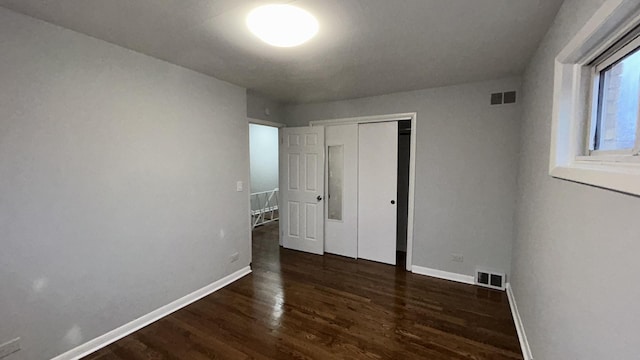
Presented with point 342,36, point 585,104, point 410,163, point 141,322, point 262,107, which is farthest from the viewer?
point 262,107

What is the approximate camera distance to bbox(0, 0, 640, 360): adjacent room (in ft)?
4.09

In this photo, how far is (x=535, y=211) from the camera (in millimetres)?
1910

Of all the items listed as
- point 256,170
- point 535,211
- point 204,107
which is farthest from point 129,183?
point 256,170

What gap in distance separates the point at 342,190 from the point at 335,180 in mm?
195

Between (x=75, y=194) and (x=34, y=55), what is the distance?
928mm

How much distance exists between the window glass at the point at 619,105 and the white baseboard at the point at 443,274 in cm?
231

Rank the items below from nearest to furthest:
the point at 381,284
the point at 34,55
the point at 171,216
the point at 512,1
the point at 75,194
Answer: the point at 512,1
the point at 34,55
the point at 75,194
the point at 171,216
the point at 381,284

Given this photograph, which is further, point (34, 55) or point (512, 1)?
point (34, 55)

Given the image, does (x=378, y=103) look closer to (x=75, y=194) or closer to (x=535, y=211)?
(x=535, y=211)

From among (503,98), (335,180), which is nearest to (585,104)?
(503,98)

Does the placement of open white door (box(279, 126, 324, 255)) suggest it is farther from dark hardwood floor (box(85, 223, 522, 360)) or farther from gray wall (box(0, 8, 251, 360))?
gray wall (box(0, 8, 251, 360))

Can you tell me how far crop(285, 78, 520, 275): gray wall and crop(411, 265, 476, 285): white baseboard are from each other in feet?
0.17

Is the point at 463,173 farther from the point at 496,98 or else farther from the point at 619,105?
the point at 619,105

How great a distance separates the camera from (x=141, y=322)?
7.53 feet
